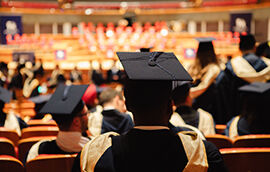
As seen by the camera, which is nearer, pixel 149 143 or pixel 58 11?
pixel 149 143

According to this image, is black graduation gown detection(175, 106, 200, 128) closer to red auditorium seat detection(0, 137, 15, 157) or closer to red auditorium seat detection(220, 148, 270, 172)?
red auditorium seat detection(220, 148, 270, 172)

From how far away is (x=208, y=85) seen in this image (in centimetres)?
438

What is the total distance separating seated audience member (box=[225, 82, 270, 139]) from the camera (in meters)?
2.80

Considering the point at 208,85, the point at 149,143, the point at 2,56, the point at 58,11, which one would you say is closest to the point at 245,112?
the point at 208,85

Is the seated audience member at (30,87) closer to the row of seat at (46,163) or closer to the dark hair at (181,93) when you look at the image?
the dark hair at (181,93)

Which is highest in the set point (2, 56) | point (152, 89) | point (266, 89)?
point (152, 89)

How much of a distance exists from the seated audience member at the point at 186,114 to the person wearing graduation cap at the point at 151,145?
1565 mm

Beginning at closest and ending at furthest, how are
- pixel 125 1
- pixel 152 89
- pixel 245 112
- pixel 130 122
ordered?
pixel 152 89 < pixel 245 112 < pixel 130 122 < pixel 125 1

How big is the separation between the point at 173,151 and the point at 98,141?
0.32m

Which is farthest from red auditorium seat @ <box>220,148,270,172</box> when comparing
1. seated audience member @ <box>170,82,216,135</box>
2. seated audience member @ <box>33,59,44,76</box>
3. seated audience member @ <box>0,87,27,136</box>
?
seated audience member @ <box>33,59,44,76</box>

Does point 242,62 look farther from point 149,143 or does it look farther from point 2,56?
point 2,56

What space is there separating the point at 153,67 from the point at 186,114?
1.75 m

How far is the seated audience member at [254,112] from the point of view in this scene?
2.80 m

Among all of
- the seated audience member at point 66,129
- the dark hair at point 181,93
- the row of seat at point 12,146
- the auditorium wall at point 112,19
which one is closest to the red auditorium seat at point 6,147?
the row of seat at point 12,146
